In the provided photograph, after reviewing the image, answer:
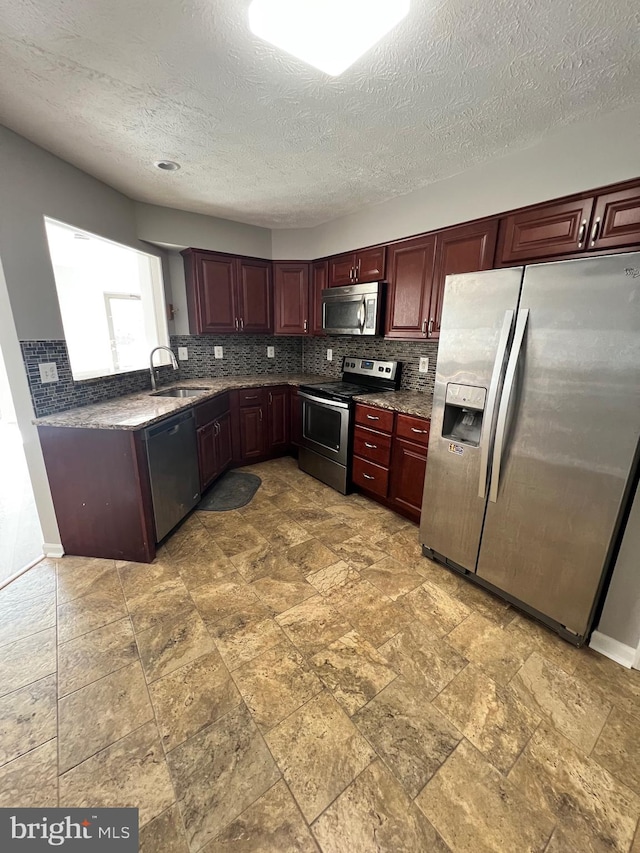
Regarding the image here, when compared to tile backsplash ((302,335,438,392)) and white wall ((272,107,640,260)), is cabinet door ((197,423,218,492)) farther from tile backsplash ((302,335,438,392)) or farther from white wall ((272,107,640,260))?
white wall ((272,107,640,260))

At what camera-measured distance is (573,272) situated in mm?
1430

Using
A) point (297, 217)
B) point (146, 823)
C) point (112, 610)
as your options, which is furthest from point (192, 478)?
point (297, 217)

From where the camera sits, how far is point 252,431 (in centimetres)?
371

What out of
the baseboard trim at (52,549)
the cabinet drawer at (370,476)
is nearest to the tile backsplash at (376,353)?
the cabinet drawer at (370,476)

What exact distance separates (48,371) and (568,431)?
2.86 m

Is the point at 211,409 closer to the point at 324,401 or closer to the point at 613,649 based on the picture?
the point at 324,401

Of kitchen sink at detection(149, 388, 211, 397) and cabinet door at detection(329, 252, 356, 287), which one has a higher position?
cabinet door at detection(329, 252, 356, 287)

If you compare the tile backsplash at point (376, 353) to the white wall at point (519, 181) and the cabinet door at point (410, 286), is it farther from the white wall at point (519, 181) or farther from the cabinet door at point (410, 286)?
the white wall at point (519, 181)

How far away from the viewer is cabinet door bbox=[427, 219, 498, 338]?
2215 mm

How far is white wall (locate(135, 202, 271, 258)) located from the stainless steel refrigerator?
99.8 inches

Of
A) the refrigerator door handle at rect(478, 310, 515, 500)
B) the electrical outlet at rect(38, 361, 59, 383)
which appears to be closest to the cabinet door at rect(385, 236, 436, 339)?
the refrigerator door handle at rect(478, 310, 515, 500)

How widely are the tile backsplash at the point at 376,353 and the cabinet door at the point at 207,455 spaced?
162 centimetres

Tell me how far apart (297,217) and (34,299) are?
7.68 feet

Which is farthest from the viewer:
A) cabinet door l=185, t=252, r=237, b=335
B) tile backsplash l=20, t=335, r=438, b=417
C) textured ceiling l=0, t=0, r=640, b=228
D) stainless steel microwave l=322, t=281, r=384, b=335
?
cabinet door l=185, t=252, r=237, b=335
